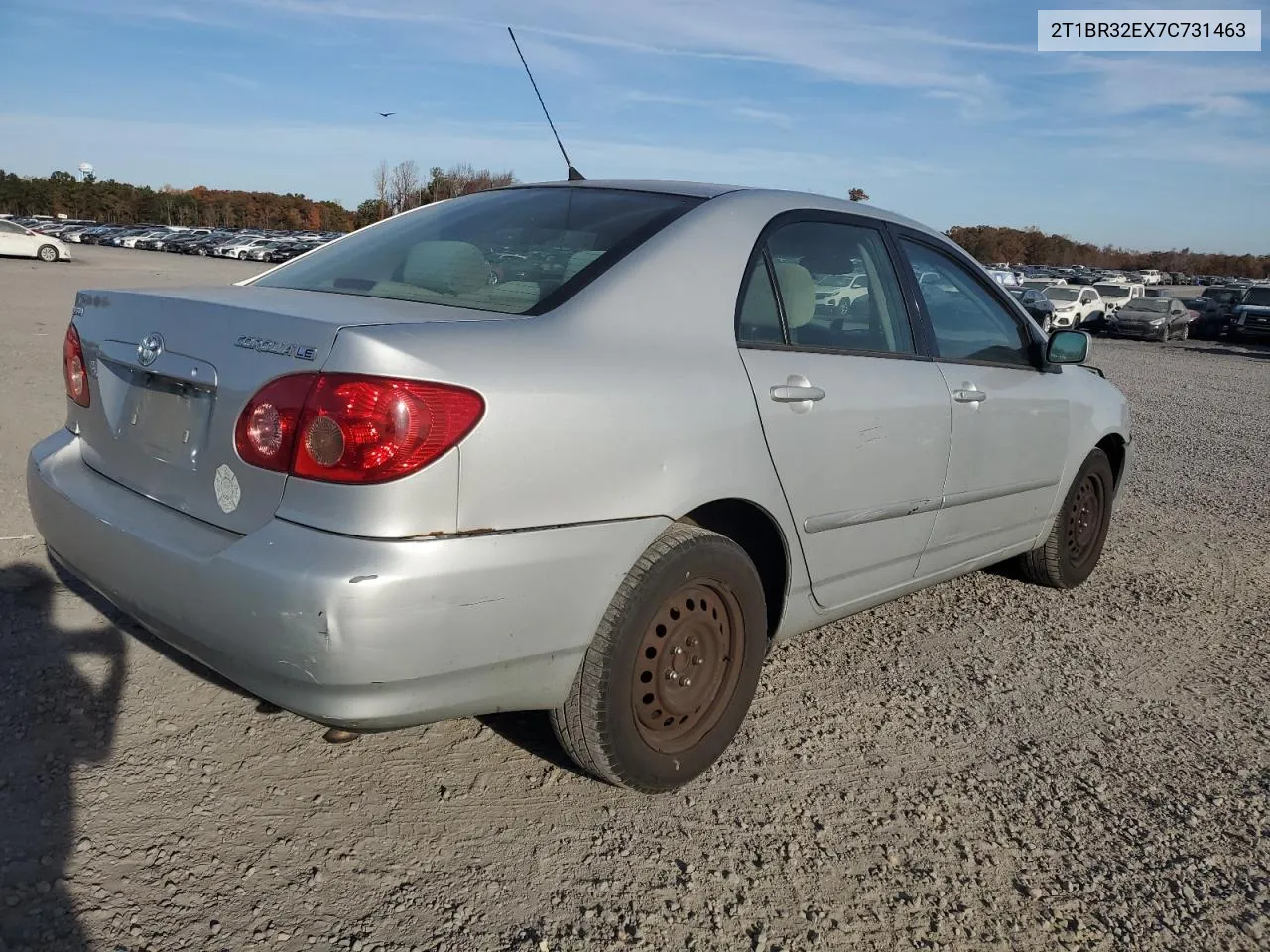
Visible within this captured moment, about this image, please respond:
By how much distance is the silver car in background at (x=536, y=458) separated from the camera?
2.06m

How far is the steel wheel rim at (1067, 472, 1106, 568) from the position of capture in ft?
15.2

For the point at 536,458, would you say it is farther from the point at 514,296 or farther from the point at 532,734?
the point at 532,734

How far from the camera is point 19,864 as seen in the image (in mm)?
2246

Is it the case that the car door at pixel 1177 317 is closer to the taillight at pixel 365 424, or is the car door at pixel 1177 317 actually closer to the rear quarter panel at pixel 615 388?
the rear quarter panel at pixel 615 388

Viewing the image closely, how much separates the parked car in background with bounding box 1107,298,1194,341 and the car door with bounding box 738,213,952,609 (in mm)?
28760

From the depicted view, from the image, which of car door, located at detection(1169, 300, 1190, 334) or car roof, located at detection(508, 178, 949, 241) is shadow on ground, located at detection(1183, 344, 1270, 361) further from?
car roof, located at detection(508, 178, 949, 241)

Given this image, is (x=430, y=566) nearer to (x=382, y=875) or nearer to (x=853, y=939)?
(x=382, y=875)

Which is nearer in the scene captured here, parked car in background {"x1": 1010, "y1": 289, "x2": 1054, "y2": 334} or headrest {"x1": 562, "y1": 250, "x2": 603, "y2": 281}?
headrest {"x1": 562, "y1": 250, "x2": 603, "y2": 281}

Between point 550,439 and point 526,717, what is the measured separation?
1260 millimetres

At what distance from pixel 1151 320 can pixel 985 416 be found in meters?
28.6

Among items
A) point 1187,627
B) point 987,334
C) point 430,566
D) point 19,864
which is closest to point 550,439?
point 430,566

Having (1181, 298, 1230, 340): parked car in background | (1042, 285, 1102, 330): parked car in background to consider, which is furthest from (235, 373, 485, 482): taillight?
(1181, 298, 1230, 340): parked car in background


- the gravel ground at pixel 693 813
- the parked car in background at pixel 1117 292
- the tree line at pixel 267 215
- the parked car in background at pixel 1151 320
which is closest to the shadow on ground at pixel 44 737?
the gravel ground at pixel 693 813

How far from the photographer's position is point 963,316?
3.89 metres
